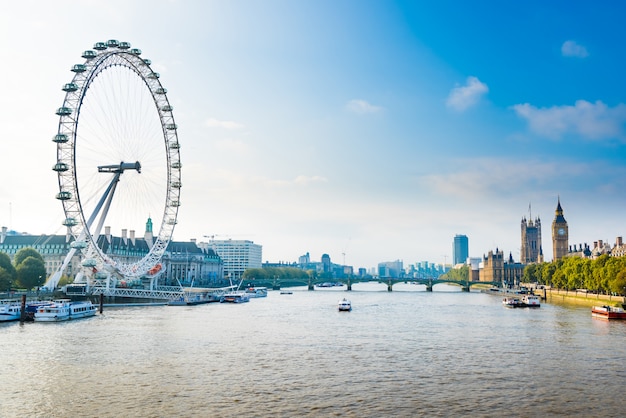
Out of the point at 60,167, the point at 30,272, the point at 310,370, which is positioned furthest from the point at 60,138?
the point at 310,370

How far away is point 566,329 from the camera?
63.4 m

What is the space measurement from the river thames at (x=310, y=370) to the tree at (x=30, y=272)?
32.0 metres

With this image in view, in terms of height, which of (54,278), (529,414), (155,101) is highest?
(155,101)

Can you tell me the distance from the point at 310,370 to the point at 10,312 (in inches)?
1784

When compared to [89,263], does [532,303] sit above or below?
below

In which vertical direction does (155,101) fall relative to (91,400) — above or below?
above

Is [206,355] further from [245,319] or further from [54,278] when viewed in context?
[54,278]

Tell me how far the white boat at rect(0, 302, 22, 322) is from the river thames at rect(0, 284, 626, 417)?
9.08ft

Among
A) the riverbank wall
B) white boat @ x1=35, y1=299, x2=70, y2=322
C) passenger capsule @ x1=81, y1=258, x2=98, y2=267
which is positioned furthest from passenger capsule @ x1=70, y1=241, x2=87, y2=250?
the riverbank wall

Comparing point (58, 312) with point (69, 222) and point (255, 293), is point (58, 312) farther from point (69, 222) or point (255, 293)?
point (255, 293)

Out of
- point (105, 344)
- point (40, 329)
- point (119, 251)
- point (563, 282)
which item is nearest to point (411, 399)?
point (105, 344)

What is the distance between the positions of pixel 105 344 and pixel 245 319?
2899 centimetres

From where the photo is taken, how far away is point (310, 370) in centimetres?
3897

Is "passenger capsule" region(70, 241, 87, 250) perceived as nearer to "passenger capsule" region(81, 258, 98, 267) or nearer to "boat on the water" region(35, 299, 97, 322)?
"passenger capsule" region(81, 258, 98, 267)
